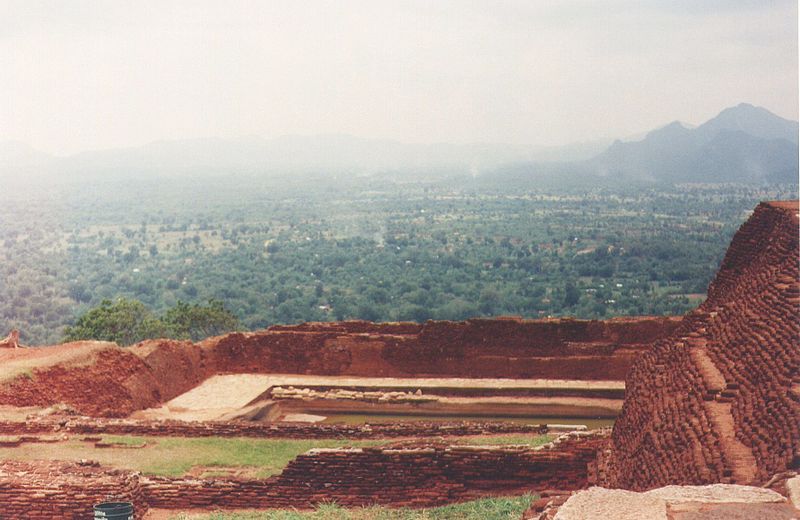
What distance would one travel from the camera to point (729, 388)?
9.40 meters

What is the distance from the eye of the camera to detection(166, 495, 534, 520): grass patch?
32.9 feet

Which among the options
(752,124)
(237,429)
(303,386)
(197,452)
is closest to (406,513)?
(197,452)

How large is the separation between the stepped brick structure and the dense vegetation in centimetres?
2000

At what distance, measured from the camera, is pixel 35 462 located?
11695 mm

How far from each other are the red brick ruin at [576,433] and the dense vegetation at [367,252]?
1421 centimetres

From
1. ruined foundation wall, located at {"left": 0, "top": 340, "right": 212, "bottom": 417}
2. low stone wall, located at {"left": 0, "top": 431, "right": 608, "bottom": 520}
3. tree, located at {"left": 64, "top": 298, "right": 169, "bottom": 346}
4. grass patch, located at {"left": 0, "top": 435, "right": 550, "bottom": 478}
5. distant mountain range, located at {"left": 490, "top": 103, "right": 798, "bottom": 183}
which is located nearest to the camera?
low stone wall, located at {"left": 0, "top": 431, "right": 608, "bottom": 520}

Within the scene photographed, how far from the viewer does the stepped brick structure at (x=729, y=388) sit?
801cm

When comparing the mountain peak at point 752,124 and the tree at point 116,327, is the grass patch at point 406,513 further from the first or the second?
the mountain peak at point 752,124

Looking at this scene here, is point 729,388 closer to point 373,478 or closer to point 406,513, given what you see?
point 406,513

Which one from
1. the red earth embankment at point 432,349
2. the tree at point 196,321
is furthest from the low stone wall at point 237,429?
the tree at point 196,321

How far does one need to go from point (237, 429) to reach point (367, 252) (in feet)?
185

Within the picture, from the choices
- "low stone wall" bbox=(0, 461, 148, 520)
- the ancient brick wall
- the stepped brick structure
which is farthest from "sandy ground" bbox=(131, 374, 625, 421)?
the stepped brick structure

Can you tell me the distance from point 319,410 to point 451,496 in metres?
8.58

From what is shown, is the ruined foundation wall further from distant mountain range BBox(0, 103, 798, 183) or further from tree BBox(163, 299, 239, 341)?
distant mountain range BBox(0, 103, 798, 183)
